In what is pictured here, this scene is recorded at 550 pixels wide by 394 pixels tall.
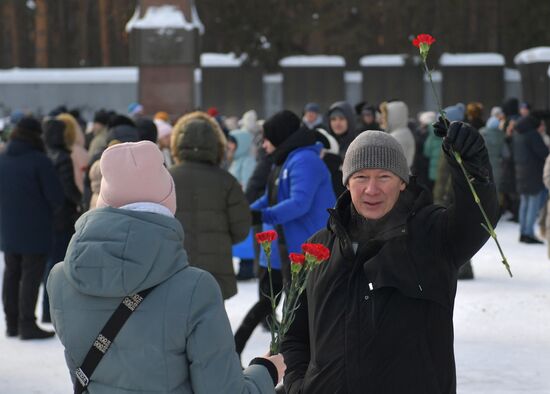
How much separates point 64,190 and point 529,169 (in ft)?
19.8

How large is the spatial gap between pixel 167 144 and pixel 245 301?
173 centimetres

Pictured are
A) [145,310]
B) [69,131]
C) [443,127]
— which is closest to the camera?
[145,310]

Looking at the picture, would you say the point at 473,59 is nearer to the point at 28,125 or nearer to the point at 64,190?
the point at 64,190

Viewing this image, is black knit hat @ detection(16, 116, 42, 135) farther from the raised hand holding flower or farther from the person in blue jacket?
the raised hand holding flower

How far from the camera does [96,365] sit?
282cm

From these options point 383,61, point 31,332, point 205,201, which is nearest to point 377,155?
point 205,201

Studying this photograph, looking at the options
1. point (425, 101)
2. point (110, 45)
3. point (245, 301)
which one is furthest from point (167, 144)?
point (110, 45)

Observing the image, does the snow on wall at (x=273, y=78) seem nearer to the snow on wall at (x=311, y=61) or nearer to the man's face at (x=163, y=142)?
the snow on wall at (x=311, y=61)

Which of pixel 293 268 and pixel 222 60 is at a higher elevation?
pixel 222 60

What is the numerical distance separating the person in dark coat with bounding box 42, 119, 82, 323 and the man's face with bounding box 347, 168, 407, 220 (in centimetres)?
556

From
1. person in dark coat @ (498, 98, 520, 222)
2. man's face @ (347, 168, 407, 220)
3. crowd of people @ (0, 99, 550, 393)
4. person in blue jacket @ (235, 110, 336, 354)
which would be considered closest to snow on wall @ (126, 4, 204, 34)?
person in dark coat @ (498, 98, 520, 222)

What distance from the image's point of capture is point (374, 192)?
344cm

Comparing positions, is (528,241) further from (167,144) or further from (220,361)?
(220,361)

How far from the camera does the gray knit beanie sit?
11.4 feet
